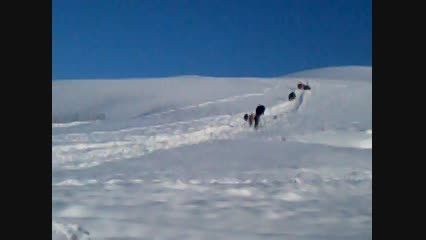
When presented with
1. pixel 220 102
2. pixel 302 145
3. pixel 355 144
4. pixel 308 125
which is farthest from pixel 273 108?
pixel 302 145

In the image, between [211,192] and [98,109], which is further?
[98,109]

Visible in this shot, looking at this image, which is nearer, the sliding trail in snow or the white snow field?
the white snow field

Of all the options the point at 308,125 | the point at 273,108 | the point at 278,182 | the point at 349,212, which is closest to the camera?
the point at 349,212

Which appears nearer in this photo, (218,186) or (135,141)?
(218,186)

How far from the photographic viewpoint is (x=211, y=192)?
5992mm

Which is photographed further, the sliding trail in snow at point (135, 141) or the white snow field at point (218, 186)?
the sliding trail in snow at point (135, 141)

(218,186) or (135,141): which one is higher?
(135,141)
